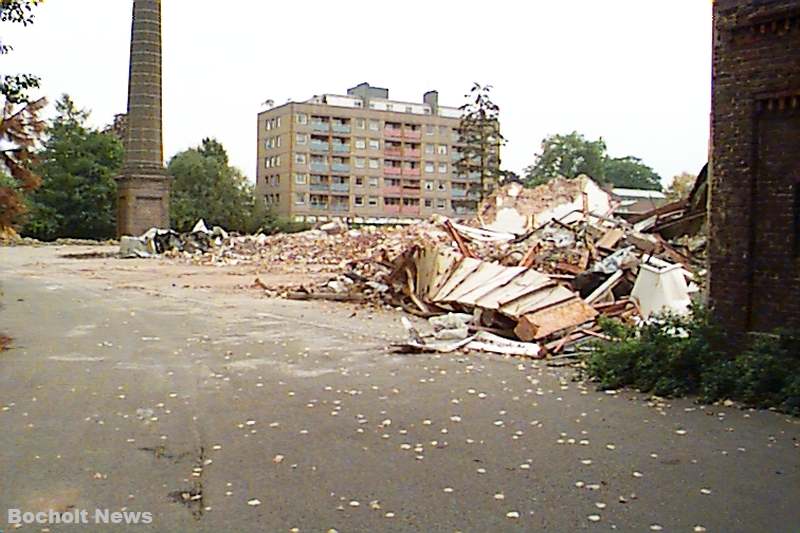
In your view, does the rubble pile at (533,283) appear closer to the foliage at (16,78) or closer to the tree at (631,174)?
the foliage at (16,78)

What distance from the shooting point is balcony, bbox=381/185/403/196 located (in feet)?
337

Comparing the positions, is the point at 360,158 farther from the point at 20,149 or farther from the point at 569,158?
the point at 20,149

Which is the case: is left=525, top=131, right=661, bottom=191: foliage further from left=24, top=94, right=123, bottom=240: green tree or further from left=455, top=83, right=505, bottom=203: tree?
left=24, top=94, right=123, bottom=240: green tree

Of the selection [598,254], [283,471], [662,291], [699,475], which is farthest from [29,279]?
[699,475]

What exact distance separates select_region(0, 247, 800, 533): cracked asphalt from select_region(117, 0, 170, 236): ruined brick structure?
1393 inches

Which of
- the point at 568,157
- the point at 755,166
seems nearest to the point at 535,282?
the point at 755,166

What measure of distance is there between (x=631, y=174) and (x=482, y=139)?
52.5m

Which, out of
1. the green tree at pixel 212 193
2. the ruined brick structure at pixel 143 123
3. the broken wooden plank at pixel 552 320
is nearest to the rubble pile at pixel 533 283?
the broken wooden plank at pixel 552 320

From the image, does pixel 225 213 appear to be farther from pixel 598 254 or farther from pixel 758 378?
pixel 758 378

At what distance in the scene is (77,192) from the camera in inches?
2420

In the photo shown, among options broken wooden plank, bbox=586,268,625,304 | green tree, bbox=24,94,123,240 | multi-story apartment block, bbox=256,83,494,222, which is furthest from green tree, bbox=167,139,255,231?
broken wooden plank, bbox=586,268,625,304

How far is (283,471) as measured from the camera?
6.40m

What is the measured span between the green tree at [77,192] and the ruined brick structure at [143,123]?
1552cm

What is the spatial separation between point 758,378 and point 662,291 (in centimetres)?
537
